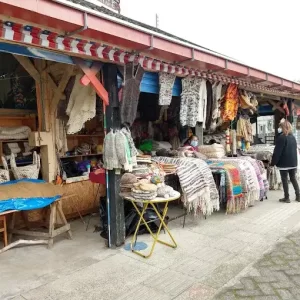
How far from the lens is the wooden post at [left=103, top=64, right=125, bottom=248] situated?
4.10 metres

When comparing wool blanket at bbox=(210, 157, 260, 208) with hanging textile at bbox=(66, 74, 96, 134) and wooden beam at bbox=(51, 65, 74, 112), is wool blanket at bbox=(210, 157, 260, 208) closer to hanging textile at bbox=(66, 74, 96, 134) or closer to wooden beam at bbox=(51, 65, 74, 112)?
hanging textile at bbox=(66, 74, 96, 134)

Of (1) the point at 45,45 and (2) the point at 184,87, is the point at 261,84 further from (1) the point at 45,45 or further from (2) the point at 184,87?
(1) the point at 45,45

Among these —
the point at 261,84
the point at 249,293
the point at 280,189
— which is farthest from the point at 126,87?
the point at 280,189

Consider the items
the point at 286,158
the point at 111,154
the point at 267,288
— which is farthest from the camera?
the point at 286,158

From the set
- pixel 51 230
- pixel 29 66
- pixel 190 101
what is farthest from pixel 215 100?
pixel 51 230

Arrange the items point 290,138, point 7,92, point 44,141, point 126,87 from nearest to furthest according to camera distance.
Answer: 1. point 126,87
2. point 44,141
3. point 7,92
4. point 290,138

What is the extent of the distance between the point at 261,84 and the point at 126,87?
436cm

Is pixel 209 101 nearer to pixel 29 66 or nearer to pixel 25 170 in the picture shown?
pixel 29 66

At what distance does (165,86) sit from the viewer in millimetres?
4961

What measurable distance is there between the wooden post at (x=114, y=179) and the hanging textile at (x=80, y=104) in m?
0.56

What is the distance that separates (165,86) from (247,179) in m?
2.54

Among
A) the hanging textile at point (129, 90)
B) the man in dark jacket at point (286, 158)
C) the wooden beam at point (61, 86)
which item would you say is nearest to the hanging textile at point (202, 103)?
the hanging textile at point (129, 90)

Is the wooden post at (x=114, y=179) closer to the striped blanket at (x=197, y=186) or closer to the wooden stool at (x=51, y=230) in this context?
the wooden stool at (x=51, y=230)

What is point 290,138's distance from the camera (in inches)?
269
